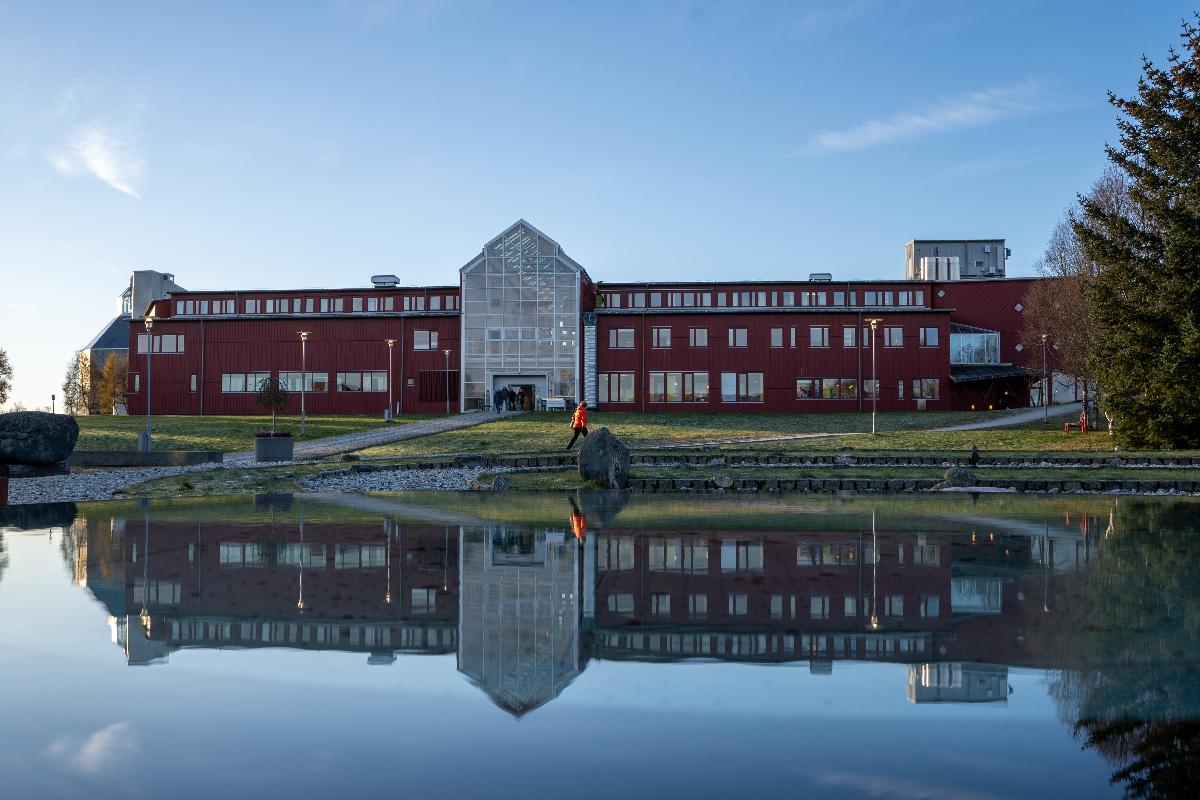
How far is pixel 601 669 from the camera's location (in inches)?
243

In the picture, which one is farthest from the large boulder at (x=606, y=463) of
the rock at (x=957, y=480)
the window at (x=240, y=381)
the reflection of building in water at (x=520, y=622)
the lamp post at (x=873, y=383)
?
the window at (x=240, y=381)

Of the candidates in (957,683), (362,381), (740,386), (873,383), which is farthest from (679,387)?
(957,683)

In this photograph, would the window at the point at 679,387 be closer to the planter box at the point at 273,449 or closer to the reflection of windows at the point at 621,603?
the planter box at the point at 273,449

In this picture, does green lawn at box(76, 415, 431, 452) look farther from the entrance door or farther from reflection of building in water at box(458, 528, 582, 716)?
reflection of building in water at box(458, 528, 582, 716)

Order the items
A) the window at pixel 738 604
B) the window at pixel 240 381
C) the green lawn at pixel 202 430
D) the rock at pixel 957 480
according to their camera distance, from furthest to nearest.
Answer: the window at pixel 240 381, the green lawn at pixel 202 430, the rock at pixel 957 480, the window at pixel 738 604

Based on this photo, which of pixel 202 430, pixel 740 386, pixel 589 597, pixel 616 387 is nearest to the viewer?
pixel 589 597

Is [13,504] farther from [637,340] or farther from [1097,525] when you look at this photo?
[637,340]

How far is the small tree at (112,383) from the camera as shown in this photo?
4296 inches

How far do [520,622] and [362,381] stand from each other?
64.7m

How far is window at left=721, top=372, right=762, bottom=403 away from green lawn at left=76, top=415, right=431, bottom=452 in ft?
72.5

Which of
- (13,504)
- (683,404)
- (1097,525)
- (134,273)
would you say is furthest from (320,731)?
(134,273)

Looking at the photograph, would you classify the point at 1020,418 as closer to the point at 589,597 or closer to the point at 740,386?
the point at 740,386

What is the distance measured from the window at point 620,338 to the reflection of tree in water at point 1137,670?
190 feet

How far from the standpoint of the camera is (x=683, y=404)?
2630 inches
